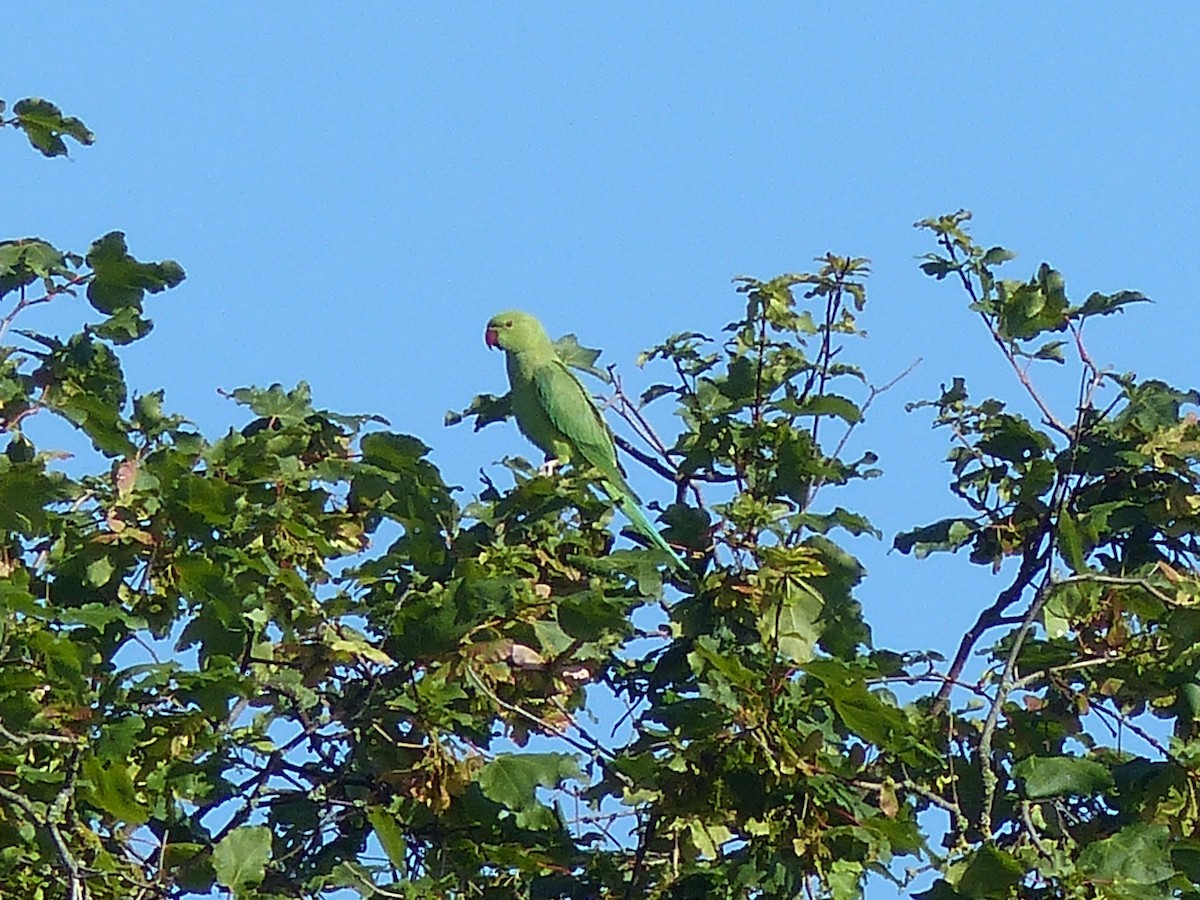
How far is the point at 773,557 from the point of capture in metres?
3.66

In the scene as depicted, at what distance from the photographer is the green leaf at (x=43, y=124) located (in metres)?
4.11

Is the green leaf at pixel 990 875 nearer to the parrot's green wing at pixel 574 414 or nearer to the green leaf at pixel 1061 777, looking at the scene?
the green leaf at pixel 1061 777

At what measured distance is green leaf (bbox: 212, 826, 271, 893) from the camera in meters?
3.44

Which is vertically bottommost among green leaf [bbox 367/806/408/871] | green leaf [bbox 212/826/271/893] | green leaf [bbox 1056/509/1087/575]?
green leaf [bbox 212/826/271/893]

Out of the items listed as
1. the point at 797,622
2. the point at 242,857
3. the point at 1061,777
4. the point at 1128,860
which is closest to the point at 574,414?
the point at 797,622

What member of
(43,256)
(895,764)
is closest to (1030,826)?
(895,764)

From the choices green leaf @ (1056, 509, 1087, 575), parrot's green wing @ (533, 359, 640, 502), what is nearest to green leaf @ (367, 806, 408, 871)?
green leaf @ (1056, 509, 1087, 575)

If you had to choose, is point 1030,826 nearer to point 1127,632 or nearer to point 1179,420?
point 1127,632

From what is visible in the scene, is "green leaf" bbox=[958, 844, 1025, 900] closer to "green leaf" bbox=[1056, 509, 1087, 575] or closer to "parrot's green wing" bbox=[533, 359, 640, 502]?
"green leaf" bbox=[1056, 509, 1087, 575]

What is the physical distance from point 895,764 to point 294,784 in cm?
122

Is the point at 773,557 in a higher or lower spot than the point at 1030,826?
higher

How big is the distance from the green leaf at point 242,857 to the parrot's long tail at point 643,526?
3.19ft

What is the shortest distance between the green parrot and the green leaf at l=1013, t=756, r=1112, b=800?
6.07 feet

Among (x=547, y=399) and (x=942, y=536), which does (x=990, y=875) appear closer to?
(x=942, y=536)
